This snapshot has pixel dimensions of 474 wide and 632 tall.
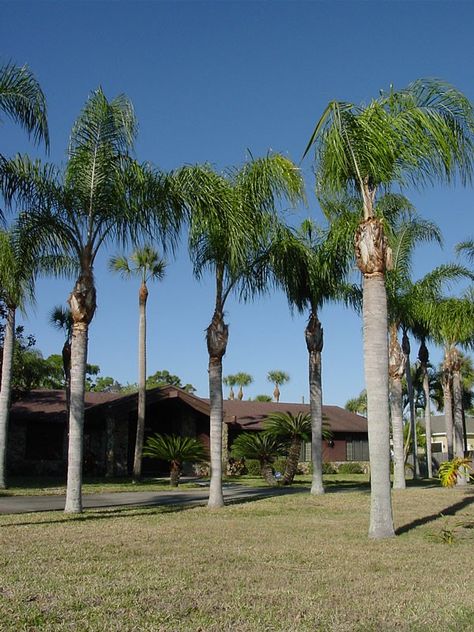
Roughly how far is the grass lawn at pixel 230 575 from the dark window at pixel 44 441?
19.7 meters

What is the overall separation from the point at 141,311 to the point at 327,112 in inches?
779

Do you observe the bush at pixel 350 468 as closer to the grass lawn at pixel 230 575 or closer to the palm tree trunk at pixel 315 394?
the palm tree trunk at pixel 315 394

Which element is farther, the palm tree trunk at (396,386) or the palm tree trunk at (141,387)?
the palm tree trunk at (141,387)

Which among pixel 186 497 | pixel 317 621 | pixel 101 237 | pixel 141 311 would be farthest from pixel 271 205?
pixel 141 311

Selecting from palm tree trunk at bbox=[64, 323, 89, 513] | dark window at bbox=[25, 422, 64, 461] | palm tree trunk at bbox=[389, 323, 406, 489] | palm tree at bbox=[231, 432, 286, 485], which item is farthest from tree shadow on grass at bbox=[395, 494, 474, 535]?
dark window at bbox=[25, 422, 64, 461]

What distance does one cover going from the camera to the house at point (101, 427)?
32219 millimetres

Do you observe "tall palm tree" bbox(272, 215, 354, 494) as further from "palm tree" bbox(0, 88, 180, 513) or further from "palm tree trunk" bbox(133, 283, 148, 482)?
"palm tree trunk" bbox(133, 283, 148, 482)

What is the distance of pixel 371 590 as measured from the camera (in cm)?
728

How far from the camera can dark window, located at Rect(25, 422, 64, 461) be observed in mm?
32875

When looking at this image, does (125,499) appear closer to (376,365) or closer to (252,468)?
(376,365)

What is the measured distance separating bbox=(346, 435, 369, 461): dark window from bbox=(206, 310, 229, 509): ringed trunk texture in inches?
1081

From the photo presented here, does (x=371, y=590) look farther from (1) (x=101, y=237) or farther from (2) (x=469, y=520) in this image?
(1) (x=101, y=237)

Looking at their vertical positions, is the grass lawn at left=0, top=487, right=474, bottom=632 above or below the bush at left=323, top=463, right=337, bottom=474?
below

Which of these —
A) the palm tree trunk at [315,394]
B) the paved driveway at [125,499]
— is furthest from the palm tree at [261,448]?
the palm tree trunk at [315,394]
